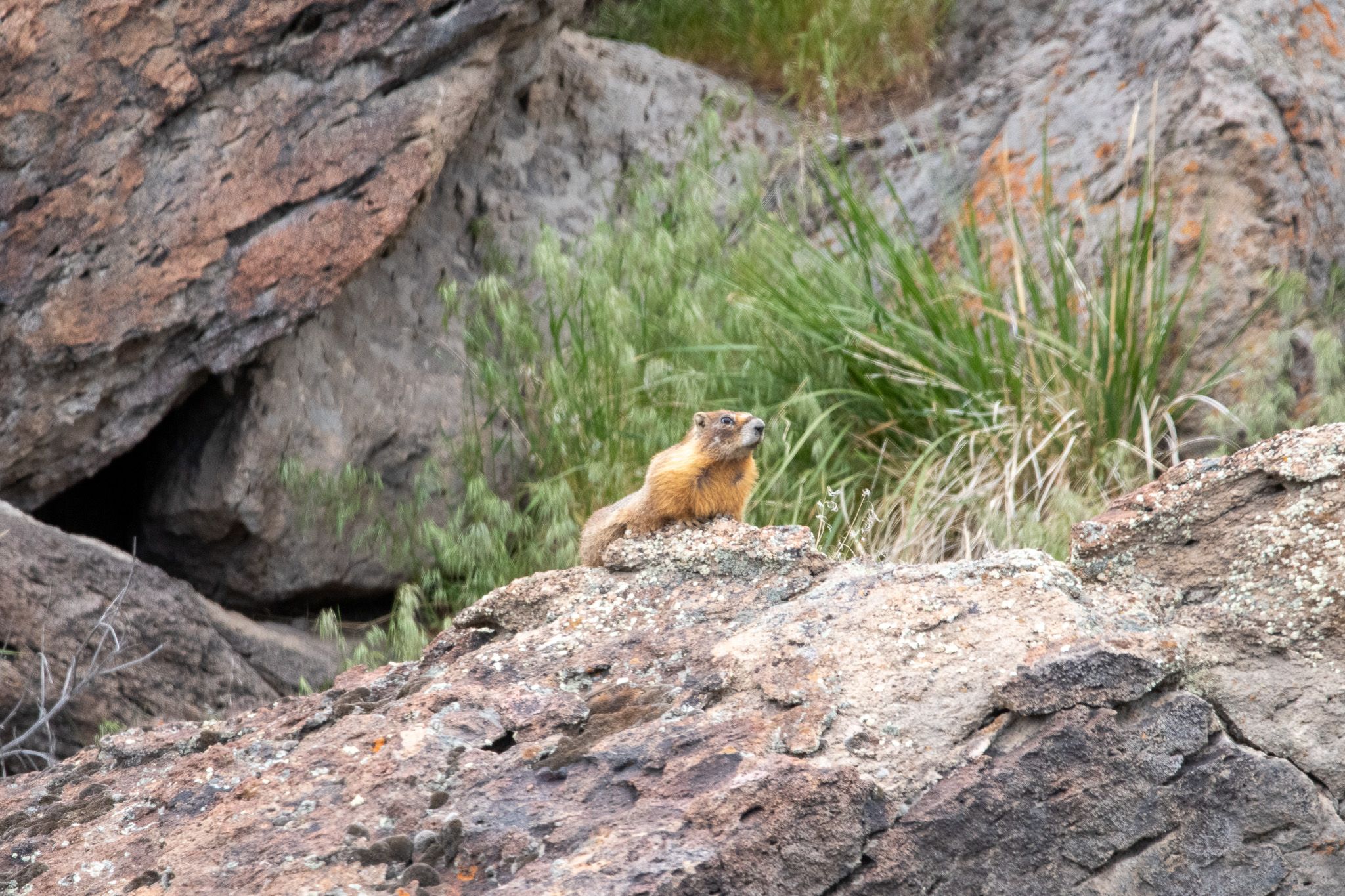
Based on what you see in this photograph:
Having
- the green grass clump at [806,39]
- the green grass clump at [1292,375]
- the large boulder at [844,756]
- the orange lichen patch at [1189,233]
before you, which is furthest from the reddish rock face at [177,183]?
the green grass clump at [1292,375]

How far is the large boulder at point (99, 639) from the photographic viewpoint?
446 centimetres

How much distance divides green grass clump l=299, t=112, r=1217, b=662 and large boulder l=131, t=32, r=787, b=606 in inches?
10.6

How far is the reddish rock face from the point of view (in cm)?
498

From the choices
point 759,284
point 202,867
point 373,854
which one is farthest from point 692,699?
point 759,284

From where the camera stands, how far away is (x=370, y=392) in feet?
19.2

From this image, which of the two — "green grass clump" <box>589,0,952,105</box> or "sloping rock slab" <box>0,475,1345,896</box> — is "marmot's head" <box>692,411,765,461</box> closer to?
"sloping rock slab" <box>0,475,1345,896</box>

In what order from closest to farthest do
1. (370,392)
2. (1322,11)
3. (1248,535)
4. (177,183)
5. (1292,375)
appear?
(1248,535)
(177,183)
(1292,375)
(370,392)
(1322,11)

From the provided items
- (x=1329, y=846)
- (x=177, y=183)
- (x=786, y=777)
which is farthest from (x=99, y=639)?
(x=1329, y=846)

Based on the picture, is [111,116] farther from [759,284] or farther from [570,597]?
[570,597]

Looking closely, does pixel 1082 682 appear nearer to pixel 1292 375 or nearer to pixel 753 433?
pixel 753 433

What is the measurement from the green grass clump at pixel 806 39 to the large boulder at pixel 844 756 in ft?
16.7

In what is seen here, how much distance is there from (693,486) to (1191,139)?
3.50 m

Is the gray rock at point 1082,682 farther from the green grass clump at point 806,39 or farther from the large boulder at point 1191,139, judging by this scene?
the green grass clump at point 806,39

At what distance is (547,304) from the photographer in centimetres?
554
